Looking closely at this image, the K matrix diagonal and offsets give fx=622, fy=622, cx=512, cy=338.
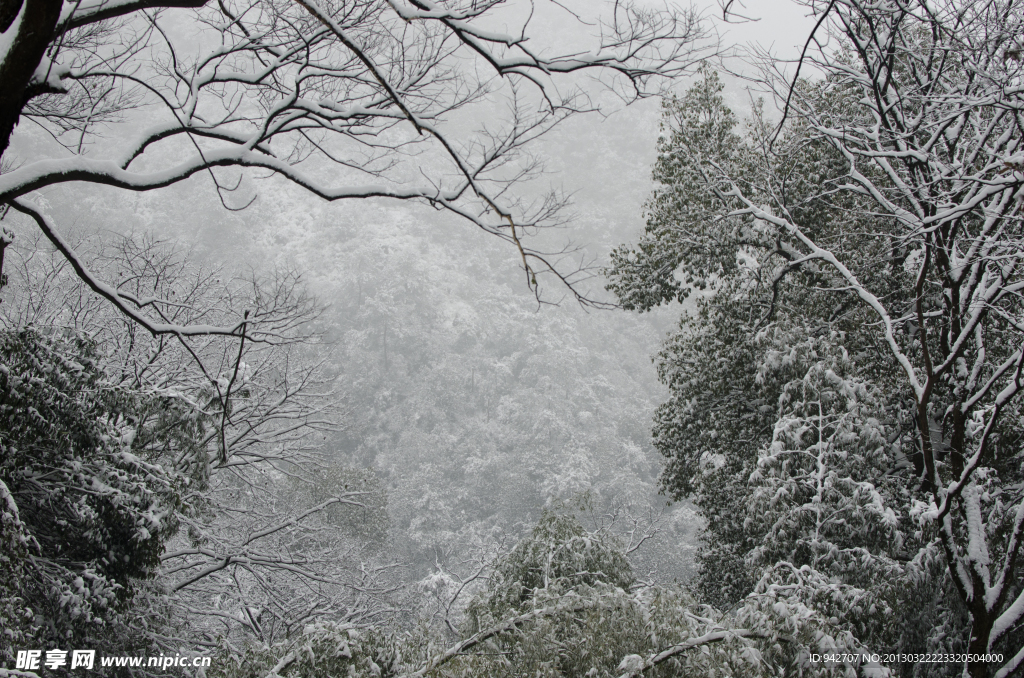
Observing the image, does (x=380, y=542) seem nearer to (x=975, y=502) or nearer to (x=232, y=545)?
(x=232, y=545)

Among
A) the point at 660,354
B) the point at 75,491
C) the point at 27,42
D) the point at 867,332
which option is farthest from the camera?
the point at 660,354

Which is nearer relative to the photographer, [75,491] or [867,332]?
[75,491]

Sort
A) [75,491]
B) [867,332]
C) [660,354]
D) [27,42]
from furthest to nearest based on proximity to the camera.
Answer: [660,354]
[867,332]
[75,491]
[27,42]

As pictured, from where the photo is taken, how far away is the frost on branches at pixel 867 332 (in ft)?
11.9

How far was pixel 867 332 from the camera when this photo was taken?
634 centimetres

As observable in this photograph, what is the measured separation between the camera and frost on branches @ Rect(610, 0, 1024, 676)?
3.62 metres

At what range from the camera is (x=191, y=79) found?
9.53ft

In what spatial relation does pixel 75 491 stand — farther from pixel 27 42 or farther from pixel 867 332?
pixel 867 332

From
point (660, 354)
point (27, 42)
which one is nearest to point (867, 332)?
point (660, 354)

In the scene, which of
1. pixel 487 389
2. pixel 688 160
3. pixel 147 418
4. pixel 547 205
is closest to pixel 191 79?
pixel 547 205

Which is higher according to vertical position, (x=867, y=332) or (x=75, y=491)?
(x=867, y=332)

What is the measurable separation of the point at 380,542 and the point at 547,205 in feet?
65.6

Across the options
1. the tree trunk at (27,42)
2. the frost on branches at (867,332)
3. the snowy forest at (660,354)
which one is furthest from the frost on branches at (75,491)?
the frost on branches at (867,332)

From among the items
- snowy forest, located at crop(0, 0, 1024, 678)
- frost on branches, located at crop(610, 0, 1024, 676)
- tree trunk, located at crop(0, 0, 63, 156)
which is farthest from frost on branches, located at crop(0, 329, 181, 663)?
frost on branches, located at crop(610, 0, 1024, 676)
